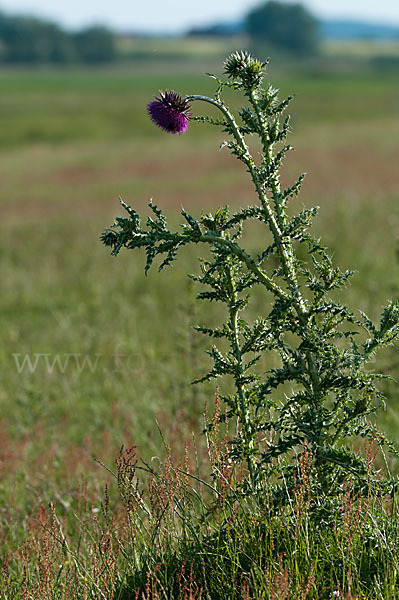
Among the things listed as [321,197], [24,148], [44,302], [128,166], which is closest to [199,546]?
[44,302]

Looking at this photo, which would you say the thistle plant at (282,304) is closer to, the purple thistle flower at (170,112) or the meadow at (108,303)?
the purple thistle flower at (170,112)

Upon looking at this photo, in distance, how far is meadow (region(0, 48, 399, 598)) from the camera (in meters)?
4.95

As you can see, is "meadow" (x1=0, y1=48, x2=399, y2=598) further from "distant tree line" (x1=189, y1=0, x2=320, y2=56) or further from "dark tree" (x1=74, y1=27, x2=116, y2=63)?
"distant tree line" (x1=189, y1=0, x2=320, y2=56)

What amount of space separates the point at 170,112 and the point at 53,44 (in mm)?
169563

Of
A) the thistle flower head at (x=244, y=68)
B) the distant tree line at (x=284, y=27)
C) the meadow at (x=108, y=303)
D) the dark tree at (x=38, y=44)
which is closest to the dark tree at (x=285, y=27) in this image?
the distant tree line at (x=284, y=27)

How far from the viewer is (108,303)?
973 centimetres

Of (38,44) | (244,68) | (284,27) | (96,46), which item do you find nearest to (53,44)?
(38,44)

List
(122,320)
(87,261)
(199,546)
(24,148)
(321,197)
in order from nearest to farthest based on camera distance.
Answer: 1. (199,546)
2. (122,320)
3. (87,261)
4. (321,197)
5. (24,148)

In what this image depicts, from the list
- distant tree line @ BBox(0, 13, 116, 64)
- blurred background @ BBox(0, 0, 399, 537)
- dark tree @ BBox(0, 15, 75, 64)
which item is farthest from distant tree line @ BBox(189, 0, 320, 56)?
blurred background @ BBox(0, 0, 399, 537)

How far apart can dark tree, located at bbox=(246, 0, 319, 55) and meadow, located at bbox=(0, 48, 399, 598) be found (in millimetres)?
145436

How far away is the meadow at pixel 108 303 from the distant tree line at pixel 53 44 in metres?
133

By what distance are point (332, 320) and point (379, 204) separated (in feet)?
39.6

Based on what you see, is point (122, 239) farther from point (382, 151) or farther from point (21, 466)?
point (382, 151)

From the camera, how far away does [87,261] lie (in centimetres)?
1216
